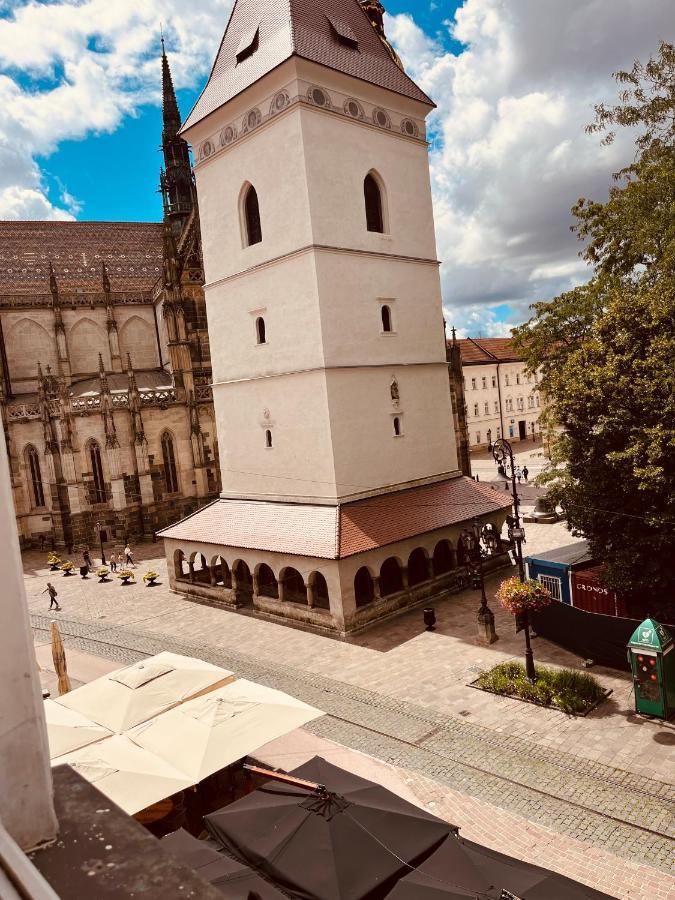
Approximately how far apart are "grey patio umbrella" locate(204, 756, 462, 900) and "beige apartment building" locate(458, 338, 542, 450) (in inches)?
2240

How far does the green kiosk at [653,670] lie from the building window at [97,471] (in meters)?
35.0

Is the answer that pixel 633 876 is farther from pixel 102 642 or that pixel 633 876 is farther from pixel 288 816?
pixel 102 642

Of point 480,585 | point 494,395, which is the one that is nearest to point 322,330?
point 480,585

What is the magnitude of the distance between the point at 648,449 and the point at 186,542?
18.4 m

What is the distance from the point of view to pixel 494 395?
67562 mm

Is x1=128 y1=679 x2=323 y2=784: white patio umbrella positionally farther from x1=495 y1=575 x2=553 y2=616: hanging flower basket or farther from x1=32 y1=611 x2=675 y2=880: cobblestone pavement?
x1=495 y1=575 x2=553 y2=616: hanging flower basket

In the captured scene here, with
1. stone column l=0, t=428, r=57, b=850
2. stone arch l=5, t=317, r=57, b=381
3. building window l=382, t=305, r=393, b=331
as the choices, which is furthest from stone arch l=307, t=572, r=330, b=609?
stone arch l=5, t=317, r=57, b=381

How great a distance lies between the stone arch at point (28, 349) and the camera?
4503cm

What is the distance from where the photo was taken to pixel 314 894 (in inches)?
287

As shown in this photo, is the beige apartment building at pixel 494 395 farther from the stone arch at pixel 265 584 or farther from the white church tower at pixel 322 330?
the stone arch at pixel 265 584

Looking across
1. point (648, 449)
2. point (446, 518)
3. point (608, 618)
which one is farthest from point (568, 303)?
point (608, 618)

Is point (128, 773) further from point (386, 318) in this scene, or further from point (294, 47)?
point (294, 47)

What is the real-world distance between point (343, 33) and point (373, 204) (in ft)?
20.2

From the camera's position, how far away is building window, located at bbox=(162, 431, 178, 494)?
140ft
